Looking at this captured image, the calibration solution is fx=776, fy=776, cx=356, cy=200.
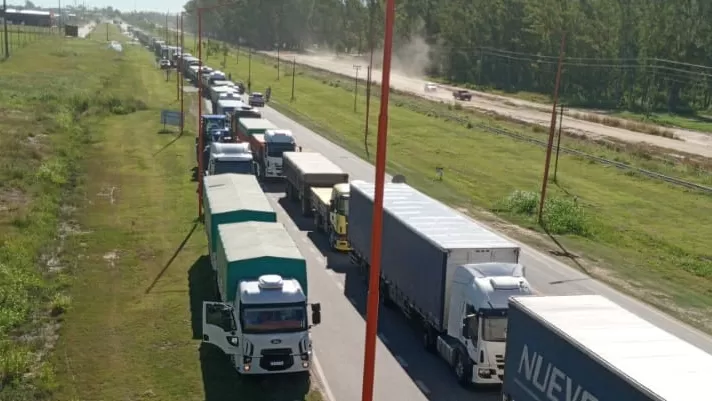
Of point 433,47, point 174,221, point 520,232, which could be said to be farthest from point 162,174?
point 433,47

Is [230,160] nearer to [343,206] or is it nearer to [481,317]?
[343,206]

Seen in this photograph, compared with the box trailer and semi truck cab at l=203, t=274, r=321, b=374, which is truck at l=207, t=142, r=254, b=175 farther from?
semi truck cab at l=203, t=274, r=321, b=374

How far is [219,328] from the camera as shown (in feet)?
69.1

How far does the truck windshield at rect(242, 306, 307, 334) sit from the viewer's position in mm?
20938

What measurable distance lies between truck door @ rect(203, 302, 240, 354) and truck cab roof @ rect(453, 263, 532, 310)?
6.44m

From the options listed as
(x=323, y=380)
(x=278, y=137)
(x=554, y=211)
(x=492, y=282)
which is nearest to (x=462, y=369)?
(x=492, y=282)

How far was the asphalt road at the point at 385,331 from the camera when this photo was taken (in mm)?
21875

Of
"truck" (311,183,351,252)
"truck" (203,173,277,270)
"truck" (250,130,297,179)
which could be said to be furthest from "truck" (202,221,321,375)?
"truck" (250,130,297,179)

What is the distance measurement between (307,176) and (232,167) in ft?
14.5

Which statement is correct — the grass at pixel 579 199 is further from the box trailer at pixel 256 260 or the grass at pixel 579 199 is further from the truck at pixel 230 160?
the box trailer at pixel 256 260

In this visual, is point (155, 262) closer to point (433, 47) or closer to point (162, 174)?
point (162, 174)

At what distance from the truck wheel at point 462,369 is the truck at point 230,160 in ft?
76.4

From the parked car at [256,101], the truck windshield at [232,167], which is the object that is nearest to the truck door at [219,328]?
the truck windshield at [232,167]

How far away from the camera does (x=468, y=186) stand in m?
54.2
